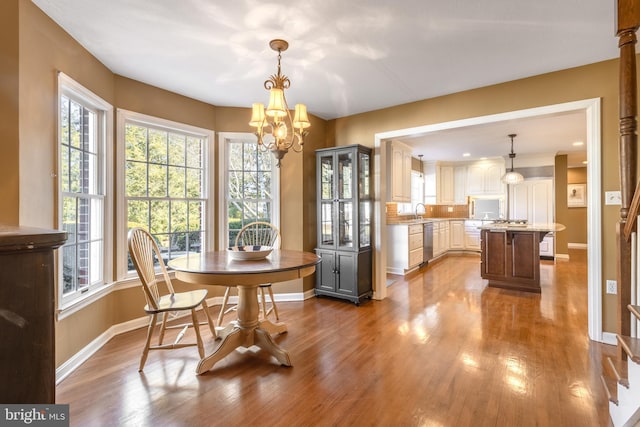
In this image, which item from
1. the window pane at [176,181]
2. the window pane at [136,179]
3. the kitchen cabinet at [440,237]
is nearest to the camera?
the window pane at [136,179]

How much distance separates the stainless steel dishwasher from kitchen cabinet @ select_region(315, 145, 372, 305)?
2561mm

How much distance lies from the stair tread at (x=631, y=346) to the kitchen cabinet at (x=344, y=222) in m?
2.51

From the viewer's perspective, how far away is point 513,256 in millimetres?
4484

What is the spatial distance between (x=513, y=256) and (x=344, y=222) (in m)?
2.62

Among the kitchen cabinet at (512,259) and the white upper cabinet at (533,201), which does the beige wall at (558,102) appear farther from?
the white upper cabinet at (533,201)

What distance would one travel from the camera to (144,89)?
3.19 meters

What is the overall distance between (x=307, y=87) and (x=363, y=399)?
2914 millimetres

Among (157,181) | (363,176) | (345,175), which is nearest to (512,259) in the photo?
(363,176)

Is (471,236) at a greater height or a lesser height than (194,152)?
lesser

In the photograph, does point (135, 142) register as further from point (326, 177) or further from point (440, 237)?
point (440, 237)

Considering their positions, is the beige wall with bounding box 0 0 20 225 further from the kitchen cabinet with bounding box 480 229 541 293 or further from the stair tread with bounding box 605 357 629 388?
the kitchen cabinet with bounding box 480 229 541 293

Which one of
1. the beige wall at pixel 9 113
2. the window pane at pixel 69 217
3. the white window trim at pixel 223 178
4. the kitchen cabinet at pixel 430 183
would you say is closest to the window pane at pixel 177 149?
the white window trim at pixel 223 178

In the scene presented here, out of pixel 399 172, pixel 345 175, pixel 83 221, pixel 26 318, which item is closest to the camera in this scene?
pixel 26 318

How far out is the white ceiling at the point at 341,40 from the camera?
201 cm
